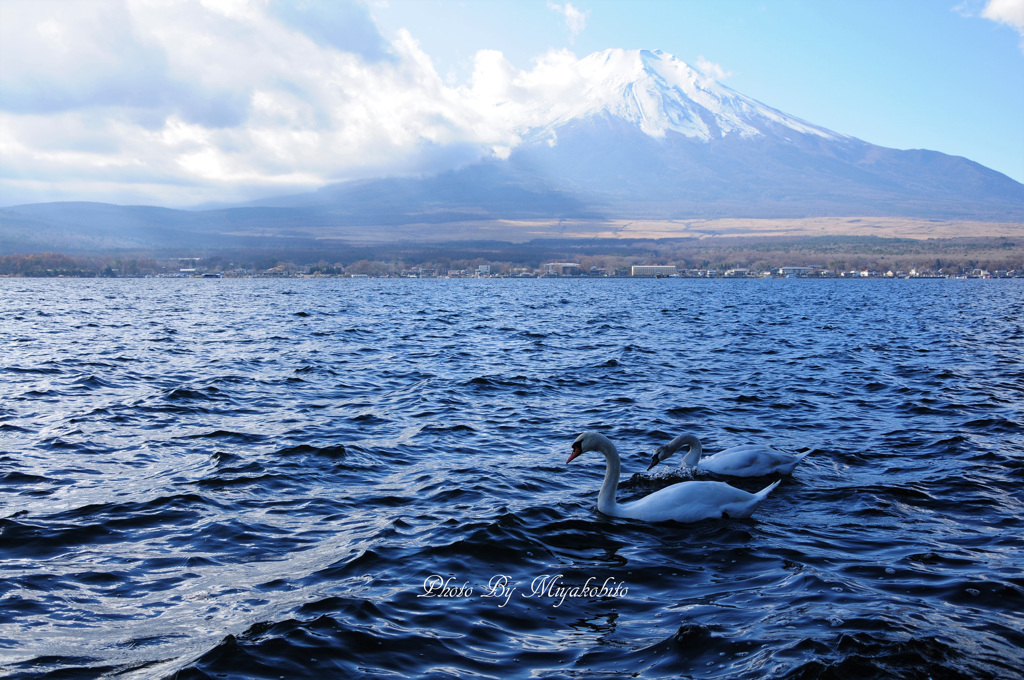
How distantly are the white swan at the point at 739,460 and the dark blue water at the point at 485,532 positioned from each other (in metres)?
0.24

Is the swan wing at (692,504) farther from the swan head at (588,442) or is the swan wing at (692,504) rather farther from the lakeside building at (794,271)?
the lakeside building at (794,271)

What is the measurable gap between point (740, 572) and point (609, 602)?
5.18ft

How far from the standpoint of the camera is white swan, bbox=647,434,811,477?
34.4ft

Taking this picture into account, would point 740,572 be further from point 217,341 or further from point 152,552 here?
point 217,341

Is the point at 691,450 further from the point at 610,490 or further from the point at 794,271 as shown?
the point at 794,271

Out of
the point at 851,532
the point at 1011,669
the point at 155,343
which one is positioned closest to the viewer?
the point at 1011,669

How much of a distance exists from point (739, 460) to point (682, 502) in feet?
7.54

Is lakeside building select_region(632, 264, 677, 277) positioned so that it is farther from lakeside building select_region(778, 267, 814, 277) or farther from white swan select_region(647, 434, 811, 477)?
white swan select_region(647, 434, 811, 477)

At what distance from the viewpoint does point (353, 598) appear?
6.29 meters

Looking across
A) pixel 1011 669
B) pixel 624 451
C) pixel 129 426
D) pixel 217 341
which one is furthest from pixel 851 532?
pixel 217 341

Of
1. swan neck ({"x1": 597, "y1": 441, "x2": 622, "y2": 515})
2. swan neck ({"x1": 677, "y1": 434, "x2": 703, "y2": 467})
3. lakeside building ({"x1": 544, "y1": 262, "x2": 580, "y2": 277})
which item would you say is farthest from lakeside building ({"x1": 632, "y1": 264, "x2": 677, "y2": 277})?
swan neck ({"x1": 597, "y1": 441, "x2": 622, "y2": 515})

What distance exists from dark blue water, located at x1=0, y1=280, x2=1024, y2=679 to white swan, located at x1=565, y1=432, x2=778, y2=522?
0.18 metres

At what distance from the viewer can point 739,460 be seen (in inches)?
415

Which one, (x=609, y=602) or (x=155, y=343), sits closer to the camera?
(x=609, y=602)
